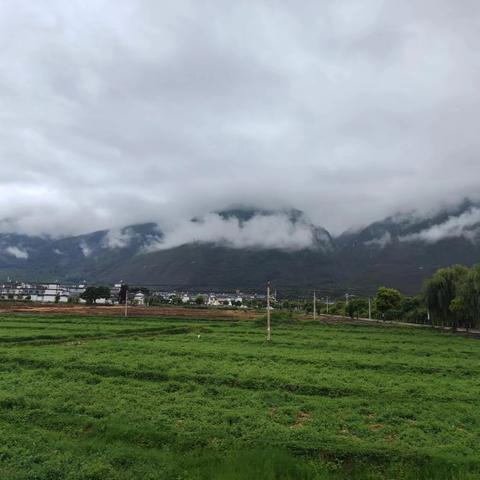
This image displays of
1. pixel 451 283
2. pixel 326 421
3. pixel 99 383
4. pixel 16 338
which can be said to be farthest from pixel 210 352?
pixel 451 283

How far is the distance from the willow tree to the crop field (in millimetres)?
49735

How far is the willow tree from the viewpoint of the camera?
79188mm

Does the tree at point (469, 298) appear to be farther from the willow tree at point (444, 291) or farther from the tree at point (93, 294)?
the tree at point (93, 294)

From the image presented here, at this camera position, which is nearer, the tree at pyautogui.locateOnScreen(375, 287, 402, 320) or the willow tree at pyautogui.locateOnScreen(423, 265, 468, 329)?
the willow tree at pyautogui.locateOnScreen(423, 265, 468, 329)

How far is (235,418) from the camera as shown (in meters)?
19.2

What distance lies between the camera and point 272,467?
49.7 feet

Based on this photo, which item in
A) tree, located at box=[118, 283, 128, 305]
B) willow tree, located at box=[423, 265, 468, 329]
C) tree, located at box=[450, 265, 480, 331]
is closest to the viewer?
tree, located at box=[450, 265, 480, 331]

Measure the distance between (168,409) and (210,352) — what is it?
15.5 metres

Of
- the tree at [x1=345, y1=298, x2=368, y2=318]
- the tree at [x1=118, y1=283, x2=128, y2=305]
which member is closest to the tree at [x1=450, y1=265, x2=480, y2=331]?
the tree at [x1=345, y1=298, x2=368, y2=318]

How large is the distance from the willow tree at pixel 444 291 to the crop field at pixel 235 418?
1958 inches

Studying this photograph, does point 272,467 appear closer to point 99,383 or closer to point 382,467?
point 382,467

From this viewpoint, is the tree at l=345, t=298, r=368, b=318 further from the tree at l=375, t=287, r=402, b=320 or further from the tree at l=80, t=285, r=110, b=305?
the tree at l=80, t=285, r=110, b=305

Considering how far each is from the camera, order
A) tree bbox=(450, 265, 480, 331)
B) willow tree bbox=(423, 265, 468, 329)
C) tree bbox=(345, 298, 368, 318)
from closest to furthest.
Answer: tree bbox=(450, 265, 480, 331), willow tree bbox=(423, 265, 468, 329), tree bbox=(345, 298, 368, 318)

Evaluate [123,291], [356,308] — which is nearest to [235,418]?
[356,308]
